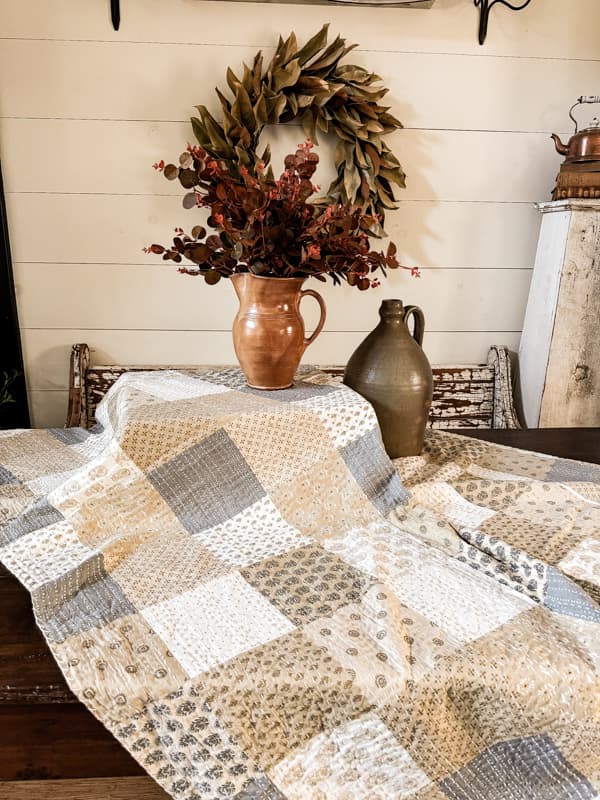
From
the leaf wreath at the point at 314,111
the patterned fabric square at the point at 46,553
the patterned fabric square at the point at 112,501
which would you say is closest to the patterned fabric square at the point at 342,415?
the patterned fabric square at the point at 112,501

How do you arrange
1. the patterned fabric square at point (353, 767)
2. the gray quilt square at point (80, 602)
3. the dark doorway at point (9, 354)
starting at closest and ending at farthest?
1. the patterned fabric square at point (353, 767)
2. the gray quilt square at point (80, 602)
3. the dark doorway at point (9, 354)

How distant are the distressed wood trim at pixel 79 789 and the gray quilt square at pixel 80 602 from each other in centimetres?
15

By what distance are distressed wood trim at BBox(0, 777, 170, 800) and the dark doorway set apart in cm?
132

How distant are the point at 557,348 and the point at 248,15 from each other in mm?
1190

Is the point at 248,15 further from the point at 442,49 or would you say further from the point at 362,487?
the point at 362,487

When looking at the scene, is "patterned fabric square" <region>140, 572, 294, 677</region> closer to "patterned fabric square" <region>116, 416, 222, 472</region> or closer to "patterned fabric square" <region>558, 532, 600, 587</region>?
"patterned fabric square" <region>116, 416, 222, 472</region>

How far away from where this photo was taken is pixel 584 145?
1638mm

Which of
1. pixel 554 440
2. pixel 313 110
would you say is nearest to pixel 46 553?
pixel 554 440

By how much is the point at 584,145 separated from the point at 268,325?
1.12 metres

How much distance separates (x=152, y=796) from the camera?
0.66 m

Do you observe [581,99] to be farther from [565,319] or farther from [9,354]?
[9,354]

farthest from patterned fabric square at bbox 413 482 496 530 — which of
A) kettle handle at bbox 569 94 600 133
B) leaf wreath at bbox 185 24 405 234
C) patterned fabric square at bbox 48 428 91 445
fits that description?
kettle handle at bbox 569 94 600 133

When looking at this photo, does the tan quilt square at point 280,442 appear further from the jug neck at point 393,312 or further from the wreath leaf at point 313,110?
the wreath leaf at point 313,110

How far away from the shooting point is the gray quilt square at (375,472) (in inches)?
38.0
